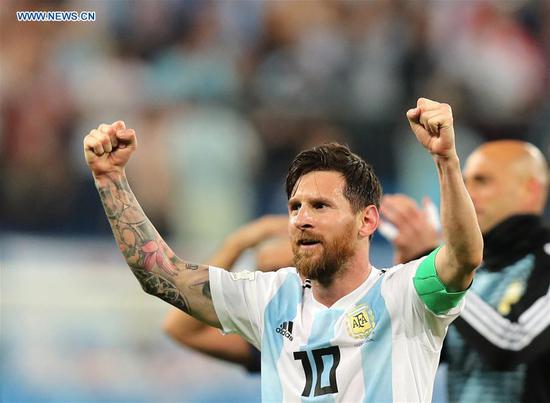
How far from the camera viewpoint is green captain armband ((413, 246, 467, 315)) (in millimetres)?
3557

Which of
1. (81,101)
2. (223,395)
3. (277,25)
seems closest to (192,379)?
(223,395)

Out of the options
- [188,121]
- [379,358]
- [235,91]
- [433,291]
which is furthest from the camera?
[235,91]

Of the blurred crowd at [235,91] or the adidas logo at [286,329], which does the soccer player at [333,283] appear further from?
the blurred crowd at [235,91]

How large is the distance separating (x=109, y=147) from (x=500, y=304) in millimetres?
2377

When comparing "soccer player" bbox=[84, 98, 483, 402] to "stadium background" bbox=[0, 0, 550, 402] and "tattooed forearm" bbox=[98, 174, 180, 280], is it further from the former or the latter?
"stadium background" bbox=[0, 0, 550, 402]

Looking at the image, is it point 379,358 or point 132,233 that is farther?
point 132,233

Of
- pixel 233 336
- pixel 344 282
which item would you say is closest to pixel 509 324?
pixel 233 336

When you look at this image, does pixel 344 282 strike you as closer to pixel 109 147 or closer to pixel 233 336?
pixel 109 147

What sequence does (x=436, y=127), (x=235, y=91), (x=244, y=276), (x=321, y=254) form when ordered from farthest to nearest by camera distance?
(x=235, y=91) → (x=244, y=276) → (x=321, y=254) → (x=436, y=127)

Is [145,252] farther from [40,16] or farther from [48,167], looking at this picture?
[40,16]

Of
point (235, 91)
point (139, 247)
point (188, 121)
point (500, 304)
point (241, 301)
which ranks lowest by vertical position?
point (500, 304)

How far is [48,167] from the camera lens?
29.4 ft

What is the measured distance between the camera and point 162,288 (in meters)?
3.99

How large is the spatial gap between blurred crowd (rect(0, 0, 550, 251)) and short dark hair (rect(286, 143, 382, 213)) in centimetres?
466
